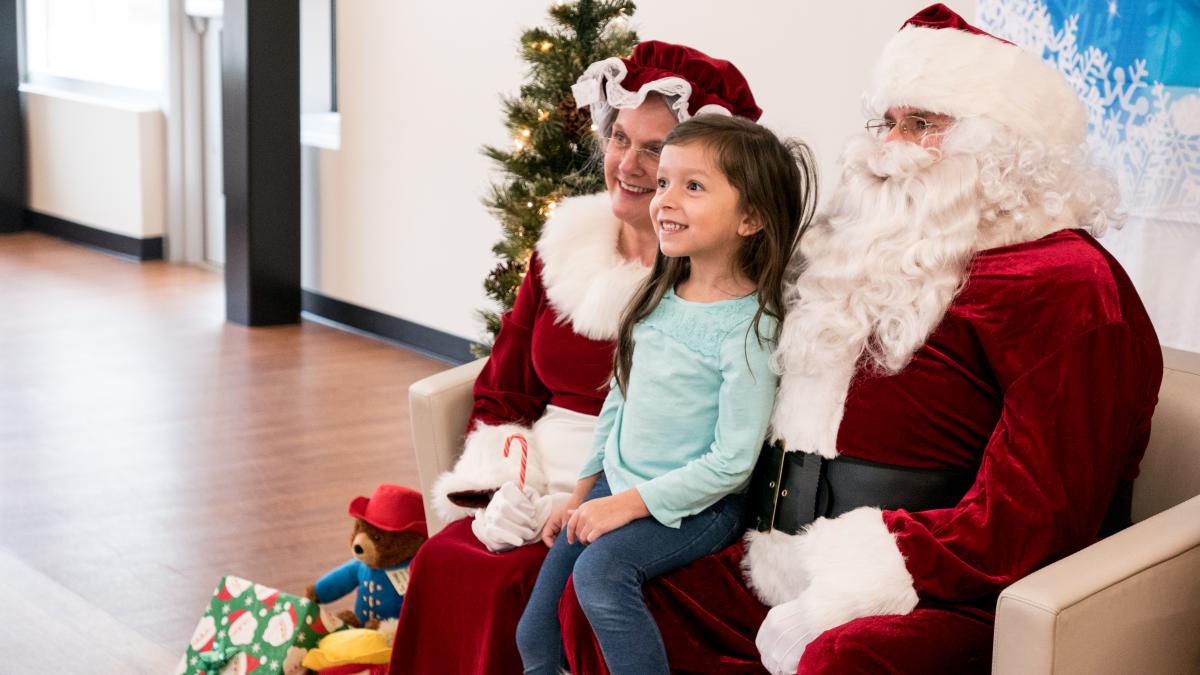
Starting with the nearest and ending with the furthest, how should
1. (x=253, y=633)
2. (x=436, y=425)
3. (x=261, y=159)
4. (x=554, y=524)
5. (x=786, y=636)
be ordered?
(x=786, y=636) < (x=554, y=524) < (x=436, y=425) < (x=253, y=633) < (x=261, y=159)

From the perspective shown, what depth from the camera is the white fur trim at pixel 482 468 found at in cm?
251

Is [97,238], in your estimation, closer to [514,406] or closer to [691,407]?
[514,406]

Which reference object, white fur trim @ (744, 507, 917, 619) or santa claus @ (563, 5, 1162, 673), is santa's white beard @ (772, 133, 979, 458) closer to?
santa claus @ (563, 5, 1162, 673)

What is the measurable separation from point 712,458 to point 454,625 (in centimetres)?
58

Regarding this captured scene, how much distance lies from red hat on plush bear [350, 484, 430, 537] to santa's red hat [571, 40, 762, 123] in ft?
3.09

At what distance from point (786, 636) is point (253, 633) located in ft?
4.34

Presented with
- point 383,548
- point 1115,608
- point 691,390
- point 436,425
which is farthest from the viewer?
point 383,548

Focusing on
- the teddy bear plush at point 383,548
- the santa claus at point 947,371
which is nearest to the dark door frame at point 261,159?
the teddy bear plush at point 383,548

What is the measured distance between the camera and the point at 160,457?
449 centimetres

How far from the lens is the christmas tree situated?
3447 mm

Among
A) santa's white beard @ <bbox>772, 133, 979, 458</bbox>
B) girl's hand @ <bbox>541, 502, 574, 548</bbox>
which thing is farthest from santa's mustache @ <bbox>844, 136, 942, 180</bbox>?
girl's hand @ <bbox>541, 502, 574, 548</bbox>

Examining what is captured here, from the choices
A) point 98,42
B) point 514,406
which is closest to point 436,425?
point 514,406

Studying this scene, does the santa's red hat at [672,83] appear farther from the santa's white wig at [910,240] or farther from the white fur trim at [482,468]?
the white fur trim at [482,468]

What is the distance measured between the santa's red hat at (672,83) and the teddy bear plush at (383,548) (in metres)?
0.95
